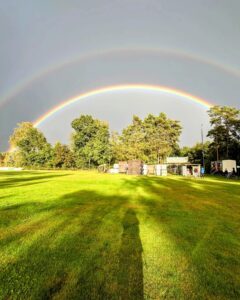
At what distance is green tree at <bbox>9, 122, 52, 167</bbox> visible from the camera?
287ft

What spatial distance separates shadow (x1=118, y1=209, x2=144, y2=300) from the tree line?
52.8 metres

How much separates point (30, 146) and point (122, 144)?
1653 inches

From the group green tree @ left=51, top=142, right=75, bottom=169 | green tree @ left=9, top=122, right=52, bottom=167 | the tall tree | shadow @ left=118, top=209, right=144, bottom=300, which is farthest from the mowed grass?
green tree @ left=9, top=122, right=52, bottom=167

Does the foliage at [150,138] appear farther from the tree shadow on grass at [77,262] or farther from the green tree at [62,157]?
the tree shadow on grass at [77,262]

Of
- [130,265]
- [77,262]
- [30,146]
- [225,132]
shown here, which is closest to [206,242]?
[130,265]

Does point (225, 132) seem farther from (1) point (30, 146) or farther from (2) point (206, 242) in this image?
(1) point (30, 146)

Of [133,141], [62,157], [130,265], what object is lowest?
[130,265]

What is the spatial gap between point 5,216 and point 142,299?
5.88m

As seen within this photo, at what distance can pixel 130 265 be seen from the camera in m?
3.91

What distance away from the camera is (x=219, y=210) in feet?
28.9

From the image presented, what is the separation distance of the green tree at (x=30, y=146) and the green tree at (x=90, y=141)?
1248 centimetres

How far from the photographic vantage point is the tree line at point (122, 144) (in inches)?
2164

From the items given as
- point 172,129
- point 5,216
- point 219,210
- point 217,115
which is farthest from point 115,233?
point 172,129

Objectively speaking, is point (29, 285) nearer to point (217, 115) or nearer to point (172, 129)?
point (217, 115)
